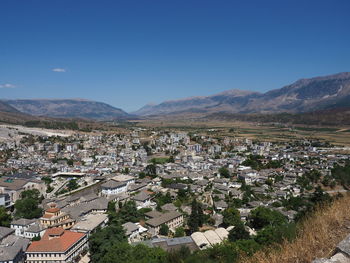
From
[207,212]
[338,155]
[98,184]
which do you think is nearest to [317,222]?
[207,212]

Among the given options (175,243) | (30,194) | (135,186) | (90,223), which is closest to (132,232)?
(90,223)

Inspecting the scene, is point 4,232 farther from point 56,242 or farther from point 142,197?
point 142,197

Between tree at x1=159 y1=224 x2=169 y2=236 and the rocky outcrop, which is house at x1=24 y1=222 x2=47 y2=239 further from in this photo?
the rocky outcrop

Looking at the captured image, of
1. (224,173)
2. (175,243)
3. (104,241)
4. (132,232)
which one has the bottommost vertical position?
(224,173)

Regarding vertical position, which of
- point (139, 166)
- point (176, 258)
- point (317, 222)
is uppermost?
point (317, 222)

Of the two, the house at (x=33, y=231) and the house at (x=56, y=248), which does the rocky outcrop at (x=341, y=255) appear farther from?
the house at (x=33, y=231)

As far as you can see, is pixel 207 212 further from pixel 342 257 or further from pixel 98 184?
pixel 342 257

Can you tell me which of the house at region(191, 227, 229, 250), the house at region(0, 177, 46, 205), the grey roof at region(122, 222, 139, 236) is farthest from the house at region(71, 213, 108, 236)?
the house at region(0, 177, 46, 205)
